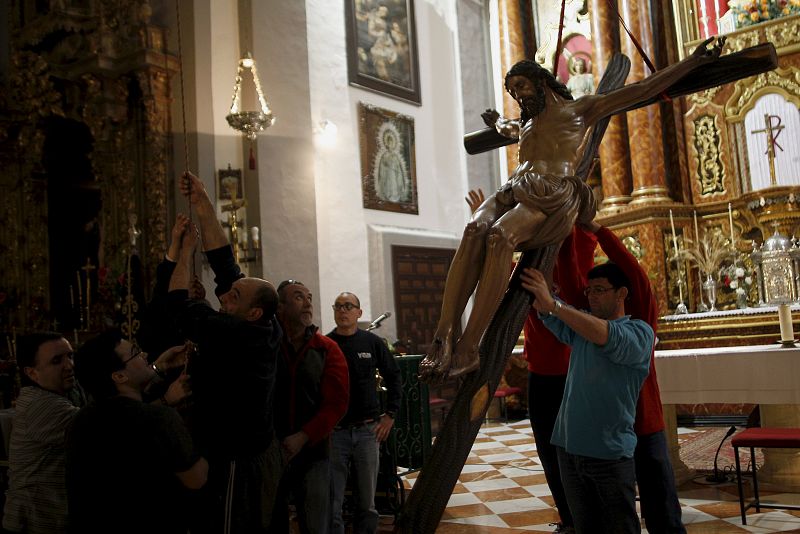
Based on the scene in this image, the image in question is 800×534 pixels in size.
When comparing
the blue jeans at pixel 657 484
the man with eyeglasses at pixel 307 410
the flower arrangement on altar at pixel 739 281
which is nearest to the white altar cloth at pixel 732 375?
the blue jeans at pixel 657 484

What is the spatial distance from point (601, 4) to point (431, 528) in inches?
391

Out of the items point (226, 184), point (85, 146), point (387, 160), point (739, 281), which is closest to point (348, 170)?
point (387, 160)

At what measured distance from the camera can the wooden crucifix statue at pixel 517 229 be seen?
2.34m

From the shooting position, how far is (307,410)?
3.38 meters

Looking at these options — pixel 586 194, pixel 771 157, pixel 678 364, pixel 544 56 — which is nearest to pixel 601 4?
pixel 544 56

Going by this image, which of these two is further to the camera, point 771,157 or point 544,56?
point 544,56

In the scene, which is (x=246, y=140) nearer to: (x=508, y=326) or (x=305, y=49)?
(x=305, y=49)

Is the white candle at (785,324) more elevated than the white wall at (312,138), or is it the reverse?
the white wall at (312,138)

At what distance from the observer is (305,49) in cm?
855

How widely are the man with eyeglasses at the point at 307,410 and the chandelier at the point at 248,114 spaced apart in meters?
4.28

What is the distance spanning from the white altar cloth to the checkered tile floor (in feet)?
2.23

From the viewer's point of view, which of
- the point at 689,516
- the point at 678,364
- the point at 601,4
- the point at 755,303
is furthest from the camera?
the point at 601,4

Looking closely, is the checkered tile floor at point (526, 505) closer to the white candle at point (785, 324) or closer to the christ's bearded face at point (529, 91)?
the white candle at point (785, 324)

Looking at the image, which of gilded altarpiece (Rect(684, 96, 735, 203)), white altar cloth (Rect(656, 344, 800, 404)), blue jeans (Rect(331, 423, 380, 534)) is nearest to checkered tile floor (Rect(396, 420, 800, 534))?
white altar cloth (Rect(656, 344, 800, 404))
